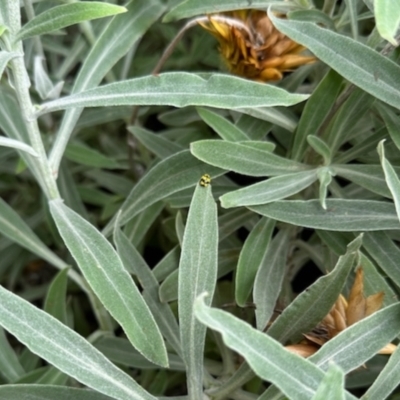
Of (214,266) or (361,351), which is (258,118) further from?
(361,351)

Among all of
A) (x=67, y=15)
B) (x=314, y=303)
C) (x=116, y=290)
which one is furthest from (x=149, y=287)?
(x=67, y=15)

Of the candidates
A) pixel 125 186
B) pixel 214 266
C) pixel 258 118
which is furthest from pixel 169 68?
pixel 214 266

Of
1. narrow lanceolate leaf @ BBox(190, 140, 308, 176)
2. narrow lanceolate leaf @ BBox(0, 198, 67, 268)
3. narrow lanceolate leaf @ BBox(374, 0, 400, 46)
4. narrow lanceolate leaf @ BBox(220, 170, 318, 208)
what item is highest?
narrow lanceolate leaf @ BBox(374, 0, 400, 46)

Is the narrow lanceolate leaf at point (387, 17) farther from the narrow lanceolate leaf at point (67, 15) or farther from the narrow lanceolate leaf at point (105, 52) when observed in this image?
the narrow lanceolate leaf at point (105, 52)

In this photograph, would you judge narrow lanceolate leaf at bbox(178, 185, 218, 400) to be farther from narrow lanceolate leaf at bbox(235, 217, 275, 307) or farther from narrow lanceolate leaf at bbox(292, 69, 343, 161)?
narrow lanceolate leaf at bbox(292, 69, 343, 161)

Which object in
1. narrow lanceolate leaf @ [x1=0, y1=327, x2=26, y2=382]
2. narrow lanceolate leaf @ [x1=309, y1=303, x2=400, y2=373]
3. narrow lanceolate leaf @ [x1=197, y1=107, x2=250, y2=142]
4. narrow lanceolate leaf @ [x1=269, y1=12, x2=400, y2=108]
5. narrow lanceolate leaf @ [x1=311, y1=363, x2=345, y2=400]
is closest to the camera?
narrow lanceolate leaf @ [x1=311, y1=363, x2=345, y2=400]

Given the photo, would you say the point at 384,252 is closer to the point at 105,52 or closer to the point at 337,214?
the point at 337,214

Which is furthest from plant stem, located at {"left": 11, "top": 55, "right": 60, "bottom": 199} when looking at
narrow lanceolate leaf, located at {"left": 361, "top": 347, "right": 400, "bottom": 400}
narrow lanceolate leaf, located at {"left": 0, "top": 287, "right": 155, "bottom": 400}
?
narrow lanceolate leaf, located at {"left": 361, "top": 347, "right": 400, "bottom": 400}

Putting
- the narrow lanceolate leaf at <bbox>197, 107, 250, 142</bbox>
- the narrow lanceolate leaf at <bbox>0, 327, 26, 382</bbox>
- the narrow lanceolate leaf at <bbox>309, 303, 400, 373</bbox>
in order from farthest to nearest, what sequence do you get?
the narrow lanceolate leaf at <bbox>0, 327, 26, 382</bbox>
the narrow lanceolate leaf at <bbox>197, 107, 250, 142</bbox>
the narrow lanceolate leaf at <bbox>309, 303, 400, 373</bbox>
